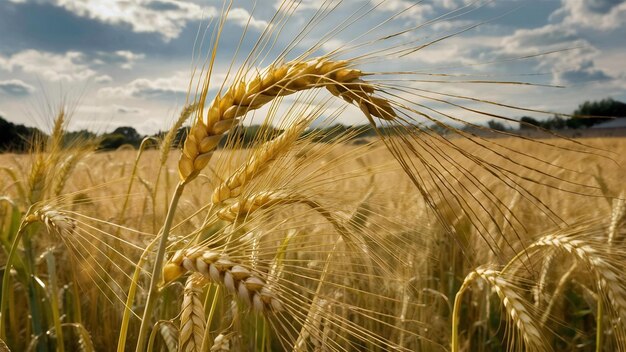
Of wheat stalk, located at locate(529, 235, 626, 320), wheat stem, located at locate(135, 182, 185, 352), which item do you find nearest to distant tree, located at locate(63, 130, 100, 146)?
wheat stem, located at locate(135, 182, 185, 352)

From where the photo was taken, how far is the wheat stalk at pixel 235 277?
1.01 meters

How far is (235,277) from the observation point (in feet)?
3.39

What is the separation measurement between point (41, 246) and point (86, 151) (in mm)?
574

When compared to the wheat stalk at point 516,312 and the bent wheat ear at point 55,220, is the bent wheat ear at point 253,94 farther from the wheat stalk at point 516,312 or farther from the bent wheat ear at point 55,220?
the wheat stalk at point 516,312

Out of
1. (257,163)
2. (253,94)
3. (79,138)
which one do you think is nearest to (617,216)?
(257,163)

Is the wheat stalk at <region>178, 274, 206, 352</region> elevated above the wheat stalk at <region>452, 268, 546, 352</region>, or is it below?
above

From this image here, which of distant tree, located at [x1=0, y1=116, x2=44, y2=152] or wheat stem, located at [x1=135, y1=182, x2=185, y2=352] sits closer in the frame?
wheat stem, located at [x1=135, y1=182, x2=185, y2=352]

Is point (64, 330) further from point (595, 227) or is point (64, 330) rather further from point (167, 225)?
point (595, 227)

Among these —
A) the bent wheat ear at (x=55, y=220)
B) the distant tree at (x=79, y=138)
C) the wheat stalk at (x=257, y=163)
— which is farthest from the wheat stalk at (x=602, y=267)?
the distant tree at (x=79, y=138)

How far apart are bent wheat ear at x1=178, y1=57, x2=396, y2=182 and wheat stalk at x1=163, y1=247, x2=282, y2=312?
15 centimetres

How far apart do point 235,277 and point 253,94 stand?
0.33m

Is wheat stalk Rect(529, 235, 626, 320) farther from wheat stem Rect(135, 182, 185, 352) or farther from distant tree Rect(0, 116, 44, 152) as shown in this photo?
distant tree Rect(0, 116, 44, 152)

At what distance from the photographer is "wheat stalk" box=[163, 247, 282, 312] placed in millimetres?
1013

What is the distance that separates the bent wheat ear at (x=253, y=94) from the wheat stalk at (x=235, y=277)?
0.15m
